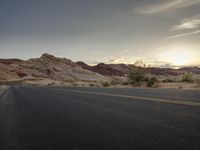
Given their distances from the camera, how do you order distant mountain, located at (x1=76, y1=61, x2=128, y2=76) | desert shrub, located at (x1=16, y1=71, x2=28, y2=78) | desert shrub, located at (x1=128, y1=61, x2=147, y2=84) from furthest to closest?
distant mountain, located at (x1=76, y1=61, x2=128, y2=76) < desert shrub, located at (x1=16, y1=71, x2=28, y2=78) < desert shrub, located at (x1=128, y1=61, x2=147, y2=84)

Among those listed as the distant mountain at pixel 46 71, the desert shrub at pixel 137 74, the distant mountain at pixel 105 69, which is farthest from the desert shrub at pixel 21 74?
the desert shrub at pixel 137 74

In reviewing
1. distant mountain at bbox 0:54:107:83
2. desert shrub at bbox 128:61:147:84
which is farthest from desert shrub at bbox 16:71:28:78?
desert shrub at bbox 128:61:147:84

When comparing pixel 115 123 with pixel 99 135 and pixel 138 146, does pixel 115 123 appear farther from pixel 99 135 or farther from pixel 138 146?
pixel 138 146

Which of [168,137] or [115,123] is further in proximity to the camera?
[115,123]

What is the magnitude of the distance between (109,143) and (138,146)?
0.40 meters

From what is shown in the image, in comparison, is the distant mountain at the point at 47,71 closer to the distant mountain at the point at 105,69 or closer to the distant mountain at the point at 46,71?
the distant mountain at the point at 46,71

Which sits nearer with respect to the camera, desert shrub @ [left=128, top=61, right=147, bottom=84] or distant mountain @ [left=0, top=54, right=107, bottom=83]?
desert shrub @ [left=128, top=61, right=147, bottom=84]

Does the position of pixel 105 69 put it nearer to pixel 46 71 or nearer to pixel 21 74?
pixel 46 71

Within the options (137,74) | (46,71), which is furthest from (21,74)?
(137,74)

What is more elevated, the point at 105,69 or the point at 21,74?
the point at 105,69

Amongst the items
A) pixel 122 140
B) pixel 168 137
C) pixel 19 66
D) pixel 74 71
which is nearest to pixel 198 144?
pixel 168 137

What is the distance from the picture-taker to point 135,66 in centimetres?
3878

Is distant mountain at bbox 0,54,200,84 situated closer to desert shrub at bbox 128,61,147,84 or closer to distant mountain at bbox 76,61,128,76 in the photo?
distant mountain at bbox 76,61,128,76

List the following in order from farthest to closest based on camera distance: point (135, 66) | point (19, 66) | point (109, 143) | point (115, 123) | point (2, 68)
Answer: point (19, 66), point (2, 68), point (135, 66), point (115, 123), point (109, 143)
